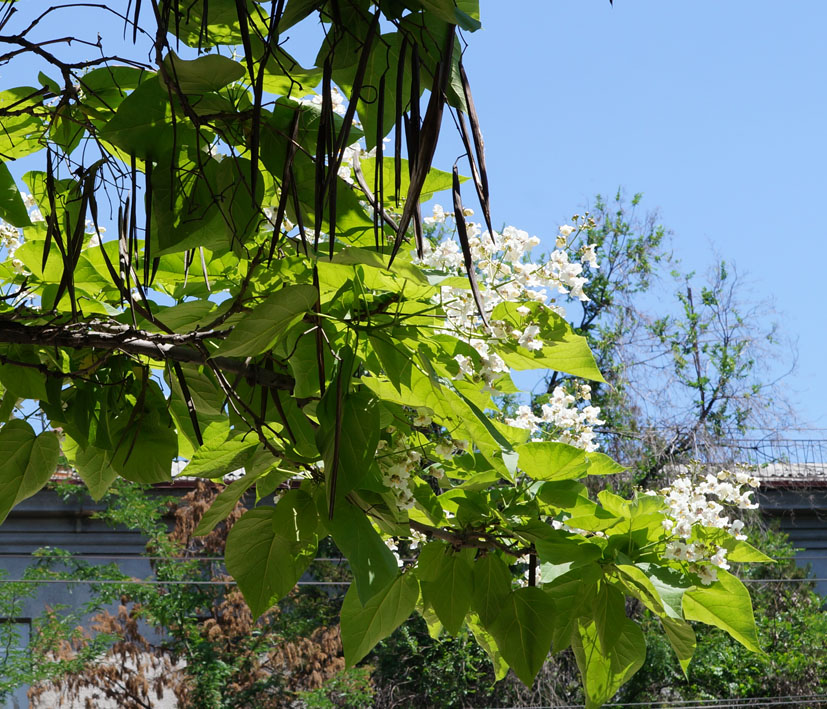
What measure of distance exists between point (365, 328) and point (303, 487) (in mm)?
159

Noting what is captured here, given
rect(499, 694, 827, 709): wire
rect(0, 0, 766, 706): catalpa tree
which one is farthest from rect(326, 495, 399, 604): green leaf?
rect(499, 694, 827, 709): wire

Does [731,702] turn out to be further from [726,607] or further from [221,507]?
[221,507]

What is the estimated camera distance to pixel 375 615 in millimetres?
852

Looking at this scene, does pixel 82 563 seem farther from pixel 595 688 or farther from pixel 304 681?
pixel 595 688

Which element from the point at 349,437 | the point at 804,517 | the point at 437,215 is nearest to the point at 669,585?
the point at 349,437

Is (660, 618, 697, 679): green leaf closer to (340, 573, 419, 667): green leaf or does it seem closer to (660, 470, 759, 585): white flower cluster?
(660, 470, 759, 585): white flower cluster

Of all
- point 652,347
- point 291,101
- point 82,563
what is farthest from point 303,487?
point 652,347

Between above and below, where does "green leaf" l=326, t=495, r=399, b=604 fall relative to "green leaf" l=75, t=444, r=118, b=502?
below

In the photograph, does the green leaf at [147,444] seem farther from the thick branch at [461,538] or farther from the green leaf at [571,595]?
the green leaf at [571,595]

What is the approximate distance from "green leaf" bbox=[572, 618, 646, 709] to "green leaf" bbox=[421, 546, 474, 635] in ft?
0.47

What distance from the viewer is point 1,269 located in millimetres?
903

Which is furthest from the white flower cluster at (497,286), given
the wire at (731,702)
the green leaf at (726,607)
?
the wire at (731,702)

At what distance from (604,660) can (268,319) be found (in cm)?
54

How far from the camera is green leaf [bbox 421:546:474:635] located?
32.5 inches
